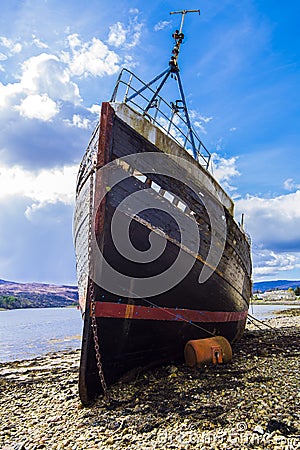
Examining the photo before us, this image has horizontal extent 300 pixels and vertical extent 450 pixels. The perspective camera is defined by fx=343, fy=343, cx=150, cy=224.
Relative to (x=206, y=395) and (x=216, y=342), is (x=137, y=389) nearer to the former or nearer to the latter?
Result: (x=206, y=395)

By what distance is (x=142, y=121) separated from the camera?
563cm

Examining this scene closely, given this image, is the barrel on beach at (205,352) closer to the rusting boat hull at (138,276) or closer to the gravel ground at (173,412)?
the gravel ground at (173,412)

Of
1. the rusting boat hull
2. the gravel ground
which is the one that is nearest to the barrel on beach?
the gravel ground

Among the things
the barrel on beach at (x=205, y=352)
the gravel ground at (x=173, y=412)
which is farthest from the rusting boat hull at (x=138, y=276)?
the gravel ground at (x=173, y=412)

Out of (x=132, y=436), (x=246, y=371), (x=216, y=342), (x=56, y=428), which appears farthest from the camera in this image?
(x=216, y=342)

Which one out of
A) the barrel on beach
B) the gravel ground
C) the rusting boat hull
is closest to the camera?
the gravel ground

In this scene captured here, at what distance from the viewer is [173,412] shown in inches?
166

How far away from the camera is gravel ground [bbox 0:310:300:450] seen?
3.49m

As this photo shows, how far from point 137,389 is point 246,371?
197 cm

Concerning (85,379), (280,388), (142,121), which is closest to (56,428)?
(85,379)

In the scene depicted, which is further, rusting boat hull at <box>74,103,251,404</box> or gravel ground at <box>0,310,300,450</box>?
rusting boat hull at <box>74,103,251,404</box>

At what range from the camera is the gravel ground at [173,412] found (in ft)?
11.5

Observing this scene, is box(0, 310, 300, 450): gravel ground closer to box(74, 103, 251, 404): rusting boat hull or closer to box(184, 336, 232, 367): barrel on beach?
box(184, 336, 232, 367): barrel on beach

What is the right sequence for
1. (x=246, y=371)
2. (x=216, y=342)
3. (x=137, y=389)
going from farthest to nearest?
1. (x=216, y=342)
2. (x=246, y=371)
3. (x=137, y=389)
